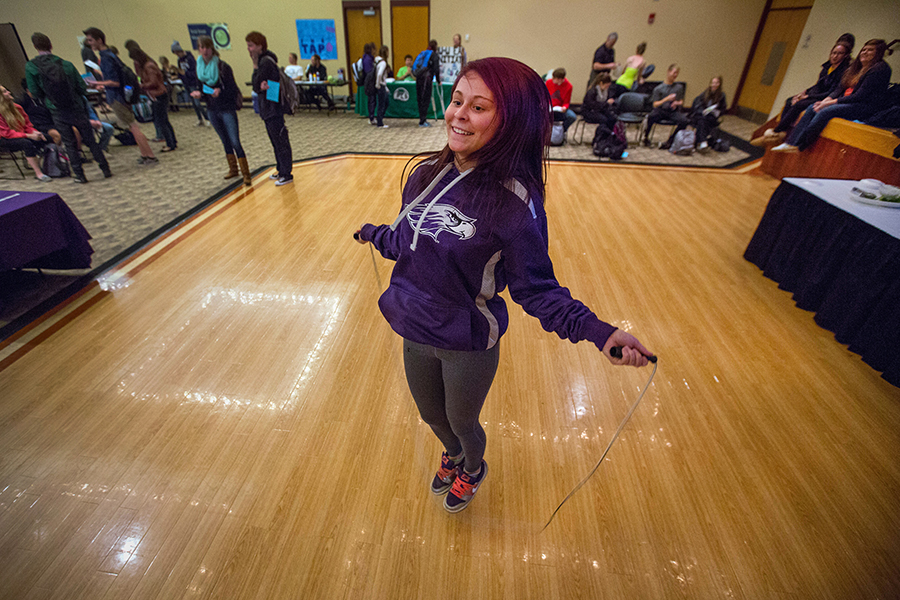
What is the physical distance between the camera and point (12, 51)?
9547 mm

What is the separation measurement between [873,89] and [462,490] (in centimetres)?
564

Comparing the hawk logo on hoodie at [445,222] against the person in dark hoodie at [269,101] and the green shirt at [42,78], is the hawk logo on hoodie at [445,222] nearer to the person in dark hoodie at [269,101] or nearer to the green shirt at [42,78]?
the person in dark hoodie at [269,101]

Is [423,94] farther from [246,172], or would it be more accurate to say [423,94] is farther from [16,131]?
[16,131]

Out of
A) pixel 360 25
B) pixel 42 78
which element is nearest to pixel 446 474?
pixel 42 78

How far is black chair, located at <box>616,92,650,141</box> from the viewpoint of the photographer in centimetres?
649

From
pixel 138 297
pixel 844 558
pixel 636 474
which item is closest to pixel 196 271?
pixel 138 297

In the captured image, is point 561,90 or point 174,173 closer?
point 174,173

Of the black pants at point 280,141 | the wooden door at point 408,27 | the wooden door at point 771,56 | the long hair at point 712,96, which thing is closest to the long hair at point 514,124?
the black pants at point 280,141

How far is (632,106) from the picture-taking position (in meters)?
6.52

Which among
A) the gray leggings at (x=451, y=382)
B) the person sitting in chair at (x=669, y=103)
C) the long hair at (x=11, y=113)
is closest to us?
the gray leggings at (x=451, y=382)

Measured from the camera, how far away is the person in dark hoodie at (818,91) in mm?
4371

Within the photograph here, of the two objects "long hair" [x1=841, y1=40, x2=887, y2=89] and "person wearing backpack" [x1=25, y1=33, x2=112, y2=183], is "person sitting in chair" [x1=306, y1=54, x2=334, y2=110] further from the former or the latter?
"long hair" [x1=841, y1=40, x2=887, y2=89]

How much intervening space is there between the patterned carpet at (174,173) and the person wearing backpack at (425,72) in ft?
1.80

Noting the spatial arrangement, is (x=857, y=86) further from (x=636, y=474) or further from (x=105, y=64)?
(x=105, y=64)
